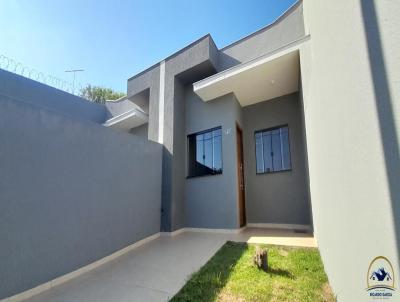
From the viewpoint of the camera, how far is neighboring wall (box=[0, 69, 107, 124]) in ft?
23.5

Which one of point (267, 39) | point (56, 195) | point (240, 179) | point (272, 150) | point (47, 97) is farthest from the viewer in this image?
point (47, 97)

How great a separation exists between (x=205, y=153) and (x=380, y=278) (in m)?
5.85

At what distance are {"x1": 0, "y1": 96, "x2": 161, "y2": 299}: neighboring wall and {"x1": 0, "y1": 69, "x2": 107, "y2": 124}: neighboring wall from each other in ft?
9.98

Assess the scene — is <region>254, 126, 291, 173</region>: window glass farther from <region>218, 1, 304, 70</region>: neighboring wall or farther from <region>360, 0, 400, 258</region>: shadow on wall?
<region>360, 0, 400, 258</region>: shadow on wall

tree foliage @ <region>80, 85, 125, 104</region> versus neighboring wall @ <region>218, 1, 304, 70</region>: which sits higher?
tree foliage @ <region>80, 85, 125, 104</region>

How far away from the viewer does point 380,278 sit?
1.02 m

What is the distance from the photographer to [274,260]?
3.53 meters

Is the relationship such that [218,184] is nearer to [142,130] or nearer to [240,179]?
[240,179]

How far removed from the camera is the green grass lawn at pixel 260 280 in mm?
2459

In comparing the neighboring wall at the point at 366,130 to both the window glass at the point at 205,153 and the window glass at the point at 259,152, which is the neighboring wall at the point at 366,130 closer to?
the window glass at the point at 205,153

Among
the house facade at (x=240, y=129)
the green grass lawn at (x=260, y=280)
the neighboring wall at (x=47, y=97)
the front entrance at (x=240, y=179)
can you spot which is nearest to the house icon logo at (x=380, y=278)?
the green grass lawn at (x=260, y=280)

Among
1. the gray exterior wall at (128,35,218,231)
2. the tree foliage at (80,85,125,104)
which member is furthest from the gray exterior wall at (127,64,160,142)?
the tree foliage at (80,85,125,104)

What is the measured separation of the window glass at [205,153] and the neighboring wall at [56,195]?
8.34 feet

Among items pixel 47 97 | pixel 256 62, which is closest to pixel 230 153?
pixel 256 62
